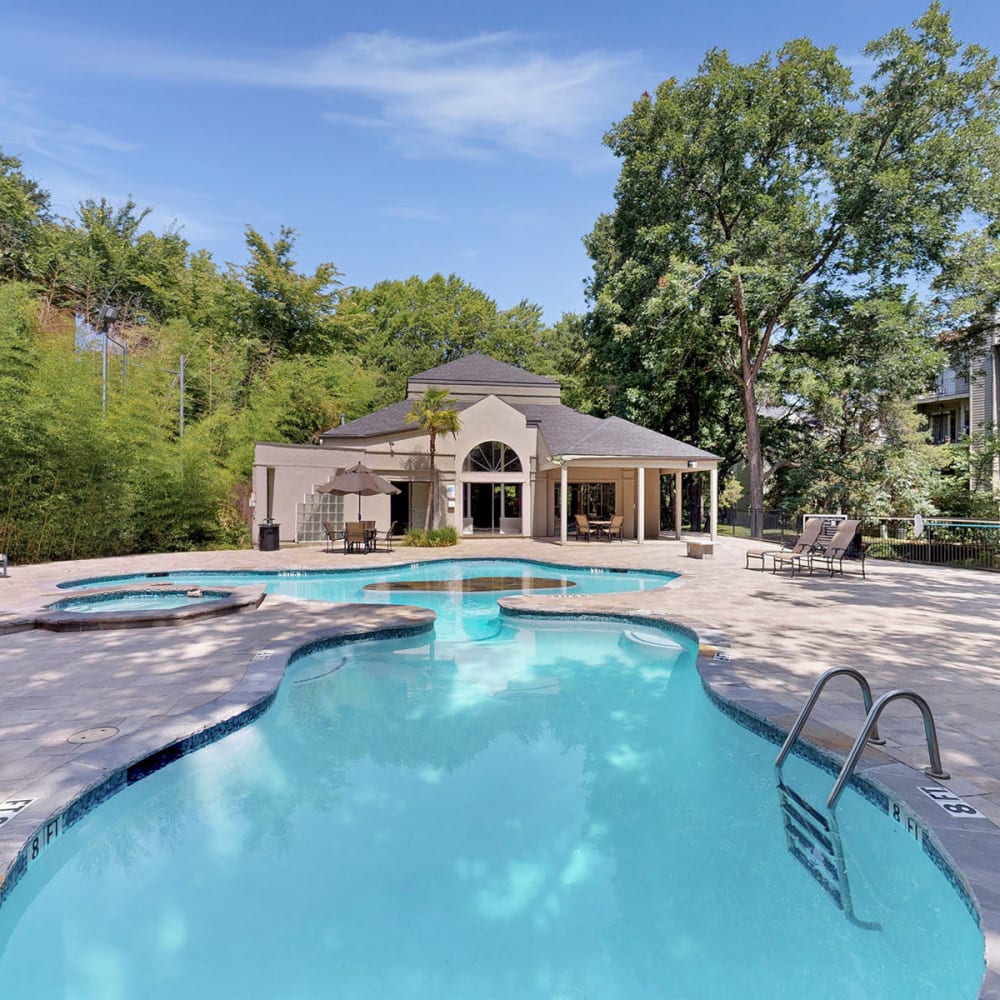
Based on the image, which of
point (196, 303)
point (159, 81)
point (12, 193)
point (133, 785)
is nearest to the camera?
point (133, 785)

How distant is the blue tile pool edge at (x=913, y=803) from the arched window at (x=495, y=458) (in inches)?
588

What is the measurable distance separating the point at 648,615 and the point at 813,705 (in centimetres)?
413

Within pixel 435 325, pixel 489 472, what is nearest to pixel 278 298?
pixel 435 325

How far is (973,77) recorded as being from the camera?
64.1 feet

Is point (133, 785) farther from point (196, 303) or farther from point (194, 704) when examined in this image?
point (196, 303)

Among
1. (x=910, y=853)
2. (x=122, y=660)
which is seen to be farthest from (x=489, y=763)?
(x=122, y=660)

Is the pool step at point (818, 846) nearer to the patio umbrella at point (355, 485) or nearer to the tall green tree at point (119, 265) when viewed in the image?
the patio umbrella at point (355, 485)

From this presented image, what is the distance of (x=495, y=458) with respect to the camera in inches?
812

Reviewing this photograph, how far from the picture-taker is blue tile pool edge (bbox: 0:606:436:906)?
2.75 metres

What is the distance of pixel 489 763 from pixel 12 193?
29358mm

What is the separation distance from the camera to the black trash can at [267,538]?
52.1 ft

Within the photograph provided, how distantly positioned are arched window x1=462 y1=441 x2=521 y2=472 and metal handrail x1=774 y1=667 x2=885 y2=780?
55.4ft

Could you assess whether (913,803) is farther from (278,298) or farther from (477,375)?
(278,298)

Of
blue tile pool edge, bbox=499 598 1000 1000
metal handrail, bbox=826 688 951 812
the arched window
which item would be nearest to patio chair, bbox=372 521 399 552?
the arched window
